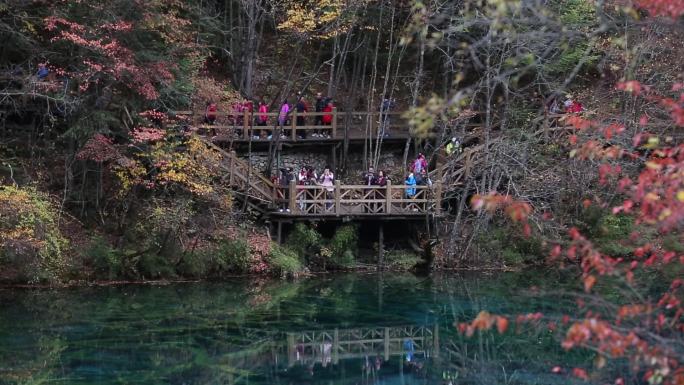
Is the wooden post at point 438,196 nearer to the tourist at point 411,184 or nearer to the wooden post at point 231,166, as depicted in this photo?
the tourist at point 411,184

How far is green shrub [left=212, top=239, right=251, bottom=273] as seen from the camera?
21.9m

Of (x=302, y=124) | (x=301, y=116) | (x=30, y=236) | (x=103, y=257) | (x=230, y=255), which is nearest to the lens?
(x=30, y=236)

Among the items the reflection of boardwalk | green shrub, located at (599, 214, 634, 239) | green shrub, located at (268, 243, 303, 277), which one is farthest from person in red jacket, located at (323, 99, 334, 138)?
the reflection of boardwalk

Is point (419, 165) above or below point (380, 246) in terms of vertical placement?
above

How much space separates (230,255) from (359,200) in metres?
4.18

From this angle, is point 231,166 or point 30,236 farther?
point 231,166

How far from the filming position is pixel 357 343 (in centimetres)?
1585

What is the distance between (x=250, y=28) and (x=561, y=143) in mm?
11437

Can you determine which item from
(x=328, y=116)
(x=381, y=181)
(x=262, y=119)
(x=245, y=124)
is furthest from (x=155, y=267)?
(x=328, y=116)

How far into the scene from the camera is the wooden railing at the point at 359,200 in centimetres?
2316

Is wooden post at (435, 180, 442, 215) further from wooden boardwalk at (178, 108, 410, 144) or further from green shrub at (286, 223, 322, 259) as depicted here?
green shrub at (286, 223, 322, 259)

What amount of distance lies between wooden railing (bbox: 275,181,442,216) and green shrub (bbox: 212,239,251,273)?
1854mm

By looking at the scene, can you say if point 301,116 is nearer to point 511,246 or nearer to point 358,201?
point 358,201

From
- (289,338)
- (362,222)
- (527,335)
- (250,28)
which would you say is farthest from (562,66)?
(289,338)
